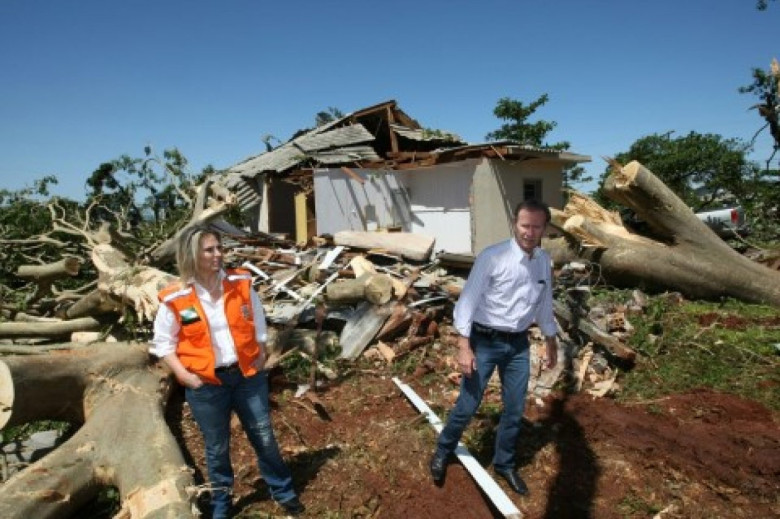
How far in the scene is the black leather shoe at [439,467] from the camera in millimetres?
3580

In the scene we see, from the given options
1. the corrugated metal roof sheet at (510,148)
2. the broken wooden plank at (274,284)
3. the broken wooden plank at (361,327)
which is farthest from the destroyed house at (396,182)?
the broken wooden plank at (361,327)

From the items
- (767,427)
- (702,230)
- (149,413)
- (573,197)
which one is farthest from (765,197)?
(149,413)

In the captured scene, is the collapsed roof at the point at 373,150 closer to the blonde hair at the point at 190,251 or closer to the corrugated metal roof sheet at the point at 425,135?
the corrugated metal roof sheet at the point at 425,135

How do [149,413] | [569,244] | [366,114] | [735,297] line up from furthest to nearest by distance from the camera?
[366,114]
[569,244]
[735,297]
[149,413]

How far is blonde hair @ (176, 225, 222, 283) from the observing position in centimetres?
291

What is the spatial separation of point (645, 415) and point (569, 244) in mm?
4881

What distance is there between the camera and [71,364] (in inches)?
160

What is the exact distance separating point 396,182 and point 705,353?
1019cm

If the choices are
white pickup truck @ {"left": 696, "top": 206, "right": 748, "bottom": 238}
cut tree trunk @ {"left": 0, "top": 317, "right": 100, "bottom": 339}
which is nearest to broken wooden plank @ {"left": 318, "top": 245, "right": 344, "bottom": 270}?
cut tree trunk @ {"left": 0, "top": 317, "right": 100, "bottom": 339}

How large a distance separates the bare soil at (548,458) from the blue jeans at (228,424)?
0.26 m

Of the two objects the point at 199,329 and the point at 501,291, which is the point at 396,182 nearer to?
the point at 501,291

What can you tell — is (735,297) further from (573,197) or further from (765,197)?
(765,197)

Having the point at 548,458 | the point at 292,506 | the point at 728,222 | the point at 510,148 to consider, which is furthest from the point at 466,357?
the point at 728,222

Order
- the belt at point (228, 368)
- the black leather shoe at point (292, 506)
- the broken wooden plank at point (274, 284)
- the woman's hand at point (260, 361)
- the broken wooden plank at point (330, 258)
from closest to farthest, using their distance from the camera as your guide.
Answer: the belt at point (228, 368)
the woman's hand at point (260, 361)
the black leather shoe at point (292, 506)
the broken wooden plank at point (274, 284)
the broken wooden plank at point (330, 258)
